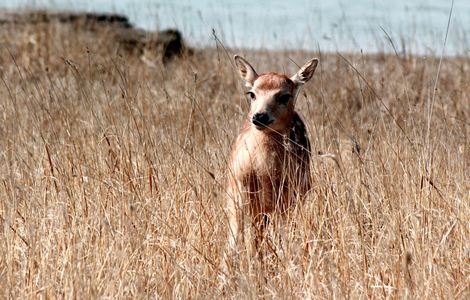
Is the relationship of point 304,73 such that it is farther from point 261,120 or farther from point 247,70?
point 261,120

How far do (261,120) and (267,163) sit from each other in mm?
300

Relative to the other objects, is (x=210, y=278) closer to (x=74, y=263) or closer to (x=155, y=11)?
(x=74, y=263)

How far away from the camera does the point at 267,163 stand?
6770 mm

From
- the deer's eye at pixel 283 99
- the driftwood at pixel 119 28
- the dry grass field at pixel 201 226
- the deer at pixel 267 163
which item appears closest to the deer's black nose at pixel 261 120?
the deer at pixel 267 163

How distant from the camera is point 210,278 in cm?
570

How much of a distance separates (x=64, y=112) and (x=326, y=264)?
9.66 feet

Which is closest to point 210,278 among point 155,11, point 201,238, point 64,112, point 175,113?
point 201,238

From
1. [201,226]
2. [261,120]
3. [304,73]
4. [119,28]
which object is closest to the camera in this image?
[201,226]

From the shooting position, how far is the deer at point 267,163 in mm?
6492

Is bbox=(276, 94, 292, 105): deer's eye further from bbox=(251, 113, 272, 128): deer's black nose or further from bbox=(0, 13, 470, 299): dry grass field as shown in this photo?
bbox=(0, 13, 470, 299): dry grass field

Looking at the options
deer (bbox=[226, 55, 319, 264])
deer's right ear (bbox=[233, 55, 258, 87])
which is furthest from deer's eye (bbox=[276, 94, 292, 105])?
deer's right ear (bbox=[233, 55, 258, 87])

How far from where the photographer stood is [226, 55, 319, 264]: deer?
6.49m

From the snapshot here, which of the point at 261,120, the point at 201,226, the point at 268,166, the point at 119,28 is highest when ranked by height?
the point at 261,120

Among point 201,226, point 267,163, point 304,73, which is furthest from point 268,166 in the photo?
point 304,73
